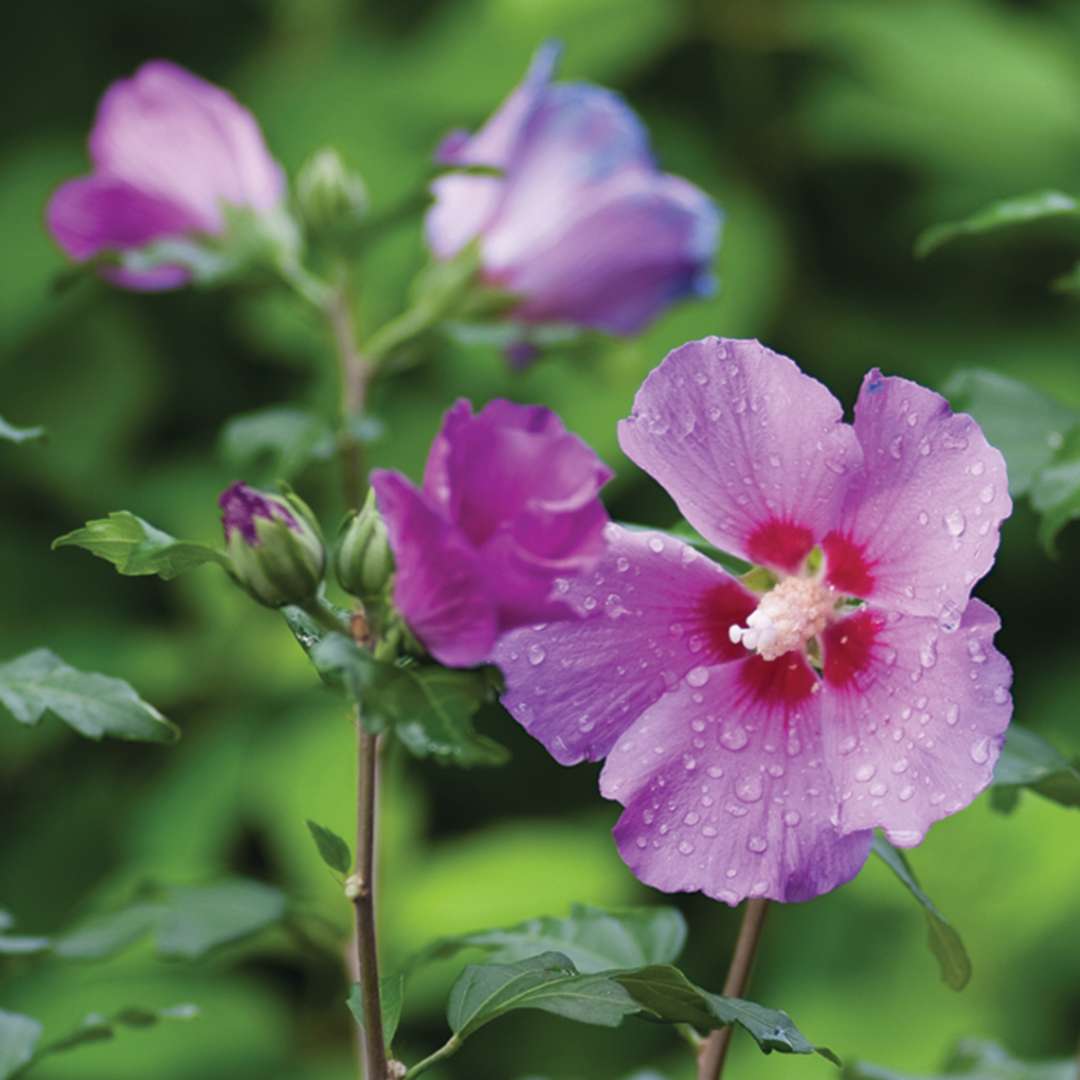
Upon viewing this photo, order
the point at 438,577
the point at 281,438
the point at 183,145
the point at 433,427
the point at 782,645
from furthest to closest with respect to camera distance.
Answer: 1. the point at 433,427
2. the point at 183,145
3. the point at 281,438
4. the point at 782,645
5. the point at 438,577

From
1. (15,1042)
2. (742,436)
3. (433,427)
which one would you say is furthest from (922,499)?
(433,427)

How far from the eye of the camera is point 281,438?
90cm

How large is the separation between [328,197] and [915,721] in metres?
0.60

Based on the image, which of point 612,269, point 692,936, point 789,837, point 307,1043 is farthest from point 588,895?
point 789,837

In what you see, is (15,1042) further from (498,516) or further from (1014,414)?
(1014,414)

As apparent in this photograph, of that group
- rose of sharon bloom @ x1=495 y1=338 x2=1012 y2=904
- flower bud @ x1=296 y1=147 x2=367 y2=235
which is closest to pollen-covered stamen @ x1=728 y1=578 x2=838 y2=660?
rose of sharon bloom @ x1=495 y1=338 x2=1012 y2=904

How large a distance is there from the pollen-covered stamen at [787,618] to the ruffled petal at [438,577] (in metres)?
0.12

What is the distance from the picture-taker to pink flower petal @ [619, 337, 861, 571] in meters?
0.50

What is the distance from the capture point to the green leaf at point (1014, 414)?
66 centimetres

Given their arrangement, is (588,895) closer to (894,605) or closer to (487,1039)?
(487,1039)

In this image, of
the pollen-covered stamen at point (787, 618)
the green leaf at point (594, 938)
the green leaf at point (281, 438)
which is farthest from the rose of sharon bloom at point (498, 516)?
the green leaf at point (281, 438)

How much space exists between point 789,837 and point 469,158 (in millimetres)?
598

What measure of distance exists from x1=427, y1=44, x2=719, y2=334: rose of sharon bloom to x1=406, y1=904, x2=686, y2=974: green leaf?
0.51 m

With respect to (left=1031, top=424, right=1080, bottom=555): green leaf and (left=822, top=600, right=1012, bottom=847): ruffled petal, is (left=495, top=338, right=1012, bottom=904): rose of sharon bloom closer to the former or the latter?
(left=822, top=600, right=1012, bottom=847): ruffled petal
